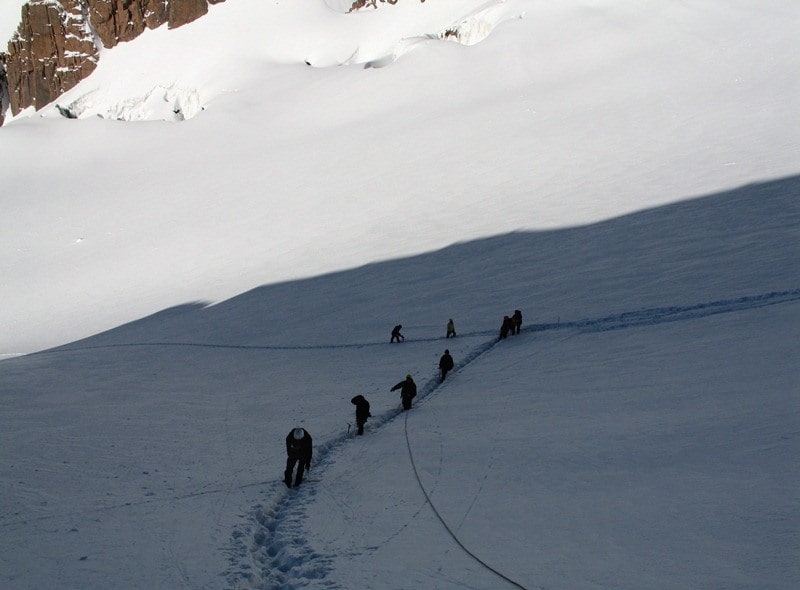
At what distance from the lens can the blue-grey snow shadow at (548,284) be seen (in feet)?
53.5

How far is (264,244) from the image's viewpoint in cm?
3362

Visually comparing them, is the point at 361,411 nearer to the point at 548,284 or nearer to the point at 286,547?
the point at 286,547

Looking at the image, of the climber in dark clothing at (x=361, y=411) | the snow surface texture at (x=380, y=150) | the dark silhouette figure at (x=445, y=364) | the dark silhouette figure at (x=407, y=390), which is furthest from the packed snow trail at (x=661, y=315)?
the snow surface texture at (x=380, y=150)

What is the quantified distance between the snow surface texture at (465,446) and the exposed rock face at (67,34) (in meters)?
70.7

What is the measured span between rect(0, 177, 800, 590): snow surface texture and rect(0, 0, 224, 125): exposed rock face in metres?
70.7

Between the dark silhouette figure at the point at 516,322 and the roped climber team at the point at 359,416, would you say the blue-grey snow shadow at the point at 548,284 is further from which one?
the roped climber team at the point at 359,416

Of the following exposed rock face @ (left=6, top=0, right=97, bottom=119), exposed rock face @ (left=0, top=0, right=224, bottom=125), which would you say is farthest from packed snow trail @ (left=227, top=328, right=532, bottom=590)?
exposed rock face @ (left=6, top=0, right=97, bottom=119)

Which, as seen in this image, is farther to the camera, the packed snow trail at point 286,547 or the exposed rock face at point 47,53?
the exposed rock face at point 47,53

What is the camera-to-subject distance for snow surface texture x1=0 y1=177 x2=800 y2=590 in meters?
5.87

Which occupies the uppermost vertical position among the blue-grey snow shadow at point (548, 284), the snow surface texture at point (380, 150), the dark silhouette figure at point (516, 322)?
the snow surface texture at point (380, 150)

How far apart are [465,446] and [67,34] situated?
8628cm

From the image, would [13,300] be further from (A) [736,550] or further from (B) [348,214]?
(A) [736,550]

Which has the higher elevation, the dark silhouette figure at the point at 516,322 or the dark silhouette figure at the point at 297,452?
the dark silhouette figure at the point at 516,322

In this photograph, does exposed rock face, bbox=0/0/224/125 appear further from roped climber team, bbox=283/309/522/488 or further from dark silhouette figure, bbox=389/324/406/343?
roped climber team, bbox=283/309/522/488
